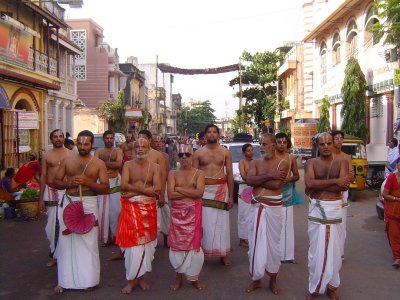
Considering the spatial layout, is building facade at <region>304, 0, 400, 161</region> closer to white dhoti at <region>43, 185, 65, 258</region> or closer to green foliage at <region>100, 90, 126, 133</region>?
white dhoti at <region>43, 185, 65, 258</region>

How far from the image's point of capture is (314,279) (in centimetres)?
497

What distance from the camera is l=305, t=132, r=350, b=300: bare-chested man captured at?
4891 millimetres

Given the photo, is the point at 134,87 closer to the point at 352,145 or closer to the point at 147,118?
the point at 147,118

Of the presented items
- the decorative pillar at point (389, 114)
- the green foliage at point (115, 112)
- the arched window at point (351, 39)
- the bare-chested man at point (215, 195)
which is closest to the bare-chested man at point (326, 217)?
the bare-chested man at point (215, 195)

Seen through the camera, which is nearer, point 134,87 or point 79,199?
point 79,199

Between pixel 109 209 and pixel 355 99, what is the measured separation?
14669 millimetres

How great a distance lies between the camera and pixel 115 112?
34.3 m

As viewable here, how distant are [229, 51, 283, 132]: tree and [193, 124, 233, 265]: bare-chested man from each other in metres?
33.5

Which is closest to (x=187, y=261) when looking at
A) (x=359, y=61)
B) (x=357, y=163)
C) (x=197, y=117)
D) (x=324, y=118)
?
(x=357, y=163)

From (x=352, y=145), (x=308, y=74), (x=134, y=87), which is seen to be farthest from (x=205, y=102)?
(x=352, y=145)

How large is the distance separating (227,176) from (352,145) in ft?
25.4

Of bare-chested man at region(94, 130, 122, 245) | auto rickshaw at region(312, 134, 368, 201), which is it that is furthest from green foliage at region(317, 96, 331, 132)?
bare-chested man at region(94, 130, 122, 245)

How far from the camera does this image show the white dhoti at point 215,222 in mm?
6305

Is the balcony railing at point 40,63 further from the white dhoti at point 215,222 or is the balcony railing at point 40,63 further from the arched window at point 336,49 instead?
the arched window at point 336,49
